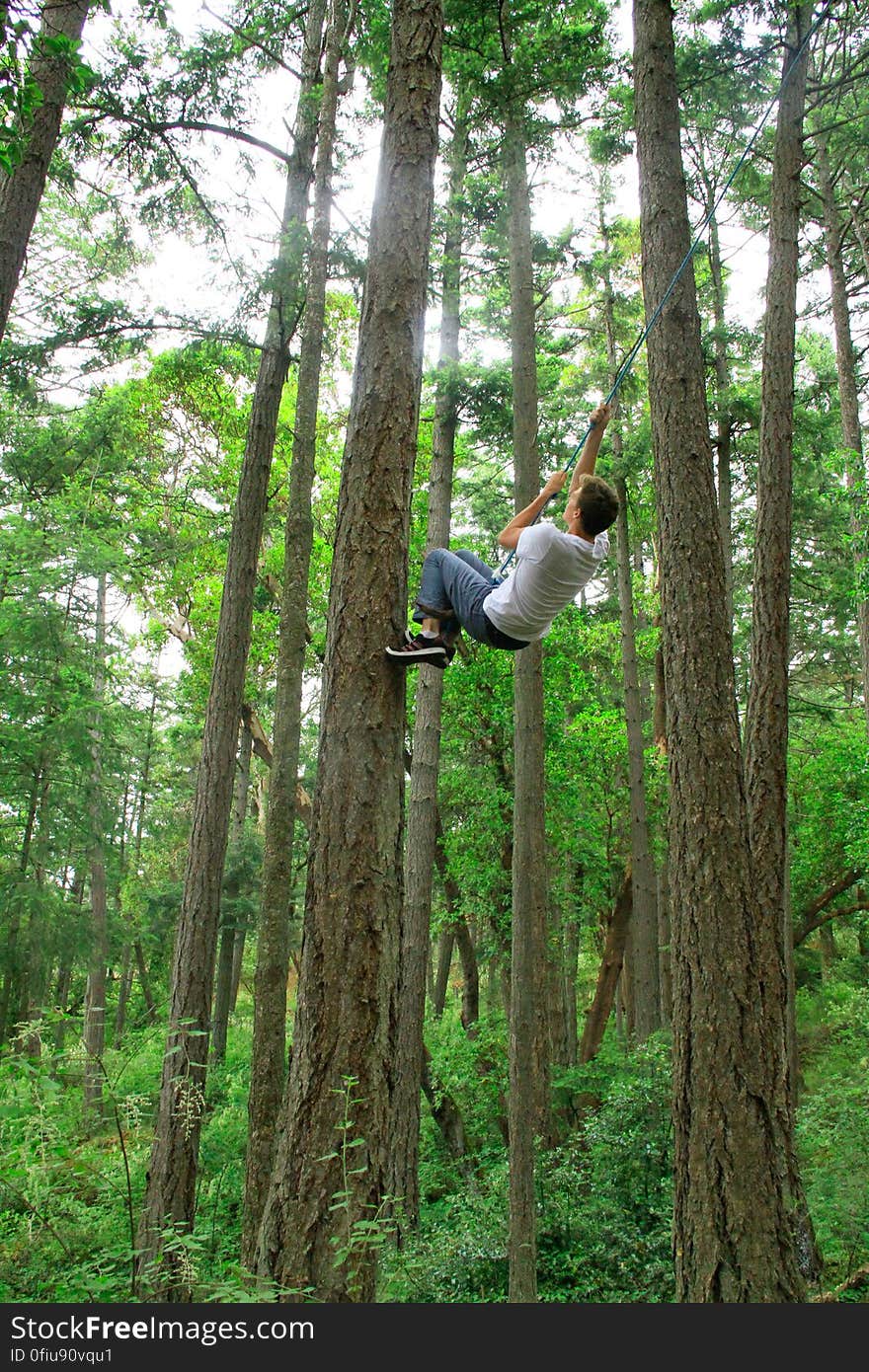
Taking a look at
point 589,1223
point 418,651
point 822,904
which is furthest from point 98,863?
point 822,904

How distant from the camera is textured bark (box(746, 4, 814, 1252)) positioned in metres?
6.16

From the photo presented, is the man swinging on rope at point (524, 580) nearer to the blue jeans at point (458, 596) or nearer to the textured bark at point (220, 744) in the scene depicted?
the blue jeans at point (458, 596)

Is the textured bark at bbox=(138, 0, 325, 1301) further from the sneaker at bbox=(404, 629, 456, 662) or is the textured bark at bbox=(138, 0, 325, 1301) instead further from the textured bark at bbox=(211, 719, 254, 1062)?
the textured bark at bbox=(211, 719, 254, 1062)

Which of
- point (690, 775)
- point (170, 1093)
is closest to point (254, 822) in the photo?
point (170, 1093)

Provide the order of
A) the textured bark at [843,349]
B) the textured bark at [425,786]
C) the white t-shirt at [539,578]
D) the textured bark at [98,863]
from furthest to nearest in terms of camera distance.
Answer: the textured bark at [98,863] → the textured bark at [843,349] → the textured bark at [425,786] → the white t-shirt at [539,578]

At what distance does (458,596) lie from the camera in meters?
4.16

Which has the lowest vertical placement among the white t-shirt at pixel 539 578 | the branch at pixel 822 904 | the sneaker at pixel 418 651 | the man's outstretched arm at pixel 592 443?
the sneaker at pixel 418 651

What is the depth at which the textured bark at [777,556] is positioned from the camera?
616 cm

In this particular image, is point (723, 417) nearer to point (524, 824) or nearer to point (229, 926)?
point (524, 824)

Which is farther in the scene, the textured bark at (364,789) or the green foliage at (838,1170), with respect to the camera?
the green foliage at (838,1170)

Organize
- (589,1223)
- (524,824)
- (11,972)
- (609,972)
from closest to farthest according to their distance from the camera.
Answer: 1. (524,824)
2. (589,1223)
3. (11,972)
4. (609,972)

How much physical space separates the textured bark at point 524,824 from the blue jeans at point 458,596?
3.82 m

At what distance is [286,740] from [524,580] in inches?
158

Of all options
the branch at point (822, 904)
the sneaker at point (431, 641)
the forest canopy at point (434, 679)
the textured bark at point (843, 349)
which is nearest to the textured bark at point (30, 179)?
the forest canopy at point (434, 679)
